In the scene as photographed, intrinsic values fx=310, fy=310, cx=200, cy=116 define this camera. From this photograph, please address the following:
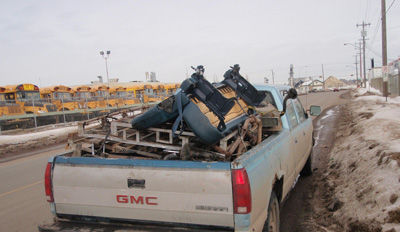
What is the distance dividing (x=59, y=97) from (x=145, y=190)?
91.1 feet

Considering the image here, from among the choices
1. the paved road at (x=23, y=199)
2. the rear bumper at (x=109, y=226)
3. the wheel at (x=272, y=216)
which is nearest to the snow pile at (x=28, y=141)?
the paved road at (x=23, y=199)

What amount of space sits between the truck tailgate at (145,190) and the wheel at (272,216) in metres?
0.76

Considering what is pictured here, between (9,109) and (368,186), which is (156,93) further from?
(368,186)

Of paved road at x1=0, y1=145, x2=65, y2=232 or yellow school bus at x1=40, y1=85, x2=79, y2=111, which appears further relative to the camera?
yellow school bus at x1=40, y1=85, x2=79, y2=111

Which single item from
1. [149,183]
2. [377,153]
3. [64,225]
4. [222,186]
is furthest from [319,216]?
[64,225]

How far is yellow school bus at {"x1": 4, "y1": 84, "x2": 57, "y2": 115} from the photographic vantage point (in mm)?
21844

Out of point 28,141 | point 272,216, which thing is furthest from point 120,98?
point 272,216

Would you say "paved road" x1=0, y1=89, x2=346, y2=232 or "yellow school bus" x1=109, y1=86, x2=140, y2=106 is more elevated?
"yellow school bus" x1=109, y1=86, x2=140, y2=106

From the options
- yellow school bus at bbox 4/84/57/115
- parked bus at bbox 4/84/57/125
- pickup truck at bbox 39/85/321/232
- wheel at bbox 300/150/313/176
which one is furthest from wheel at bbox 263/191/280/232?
yellow school bus at bbox 4/84/57/115

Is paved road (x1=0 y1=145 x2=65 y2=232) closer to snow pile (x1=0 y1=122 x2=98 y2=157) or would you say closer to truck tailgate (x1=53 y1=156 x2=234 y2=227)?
truck tailgate (x1=53 y1=156 x2=234 y2=227)

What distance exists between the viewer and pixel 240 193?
107 inches

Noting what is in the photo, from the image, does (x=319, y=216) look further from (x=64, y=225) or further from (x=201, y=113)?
(x=64, y=225)

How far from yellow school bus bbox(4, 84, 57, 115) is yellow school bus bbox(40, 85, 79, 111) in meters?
0.67

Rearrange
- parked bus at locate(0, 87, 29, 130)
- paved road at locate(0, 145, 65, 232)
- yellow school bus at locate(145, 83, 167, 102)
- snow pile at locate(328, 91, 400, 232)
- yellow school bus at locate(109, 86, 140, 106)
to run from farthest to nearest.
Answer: yellow school bus at locate(145, 83, 167, 102)
yellow school bus at locate(109, 86, 140, 106)
parked bus at locate(0, 87, 29, 130)
paved road at locate(0, 145, 65, 232)
snow pile at locate(328, 91, 400, 232)
